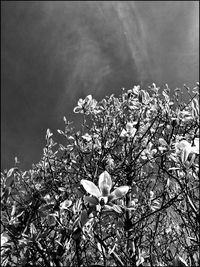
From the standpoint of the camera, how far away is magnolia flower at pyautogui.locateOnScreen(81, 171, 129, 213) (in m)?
1.06

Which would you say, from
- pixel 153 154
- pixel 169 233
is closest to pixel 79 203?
pixel 153 154

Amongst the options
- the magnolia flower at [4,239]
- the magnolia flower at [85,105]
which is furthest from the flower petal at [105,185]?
the magnolia flower at [85,105]

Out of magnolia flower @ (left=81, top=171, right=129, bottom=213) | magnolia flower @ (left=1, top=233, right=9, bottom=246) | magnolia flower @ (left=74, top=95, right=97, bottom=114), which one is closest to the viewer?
magnolia flower @ (left=81, top=171, right=129, bottom=213)

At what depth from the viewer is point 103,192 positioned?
43.6 inches

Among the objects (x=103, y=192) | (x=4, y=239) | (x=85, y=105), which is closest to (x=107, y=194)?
(x=103, y=192)

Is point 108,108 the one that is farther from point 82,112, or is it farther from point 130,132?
point 130,132

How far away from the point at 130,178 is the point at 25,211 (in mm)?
1622

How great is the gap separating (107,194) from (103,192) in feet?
0.07

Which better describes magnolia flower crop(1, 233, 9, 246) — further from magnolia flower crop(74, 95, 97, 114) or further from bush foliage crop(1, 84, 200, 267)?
magnolia flower crop(74, 95, 97, 114)

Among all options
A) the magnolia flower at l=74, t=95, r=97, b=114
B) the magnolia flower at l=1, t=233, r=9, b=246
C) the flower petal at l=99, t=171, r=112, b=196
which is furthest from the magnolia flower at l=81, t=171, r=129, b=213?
the magnolia flower at l=74, t=95, r=97, b=114

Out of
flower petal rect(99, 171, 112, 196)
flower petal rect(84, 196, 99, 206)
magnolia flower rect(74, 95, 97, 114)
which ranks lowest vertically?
flower petal rect(84, 196, 99, 206)

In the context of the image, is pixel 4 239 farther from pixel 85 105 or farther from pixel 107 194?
pixel 85 105

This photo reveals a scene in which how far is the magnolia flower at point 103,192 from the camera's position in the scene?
106 centimetres

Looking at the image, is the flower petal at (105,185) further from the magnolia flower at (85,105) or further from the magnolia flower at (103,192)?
the magnolia flower at (85,105)
